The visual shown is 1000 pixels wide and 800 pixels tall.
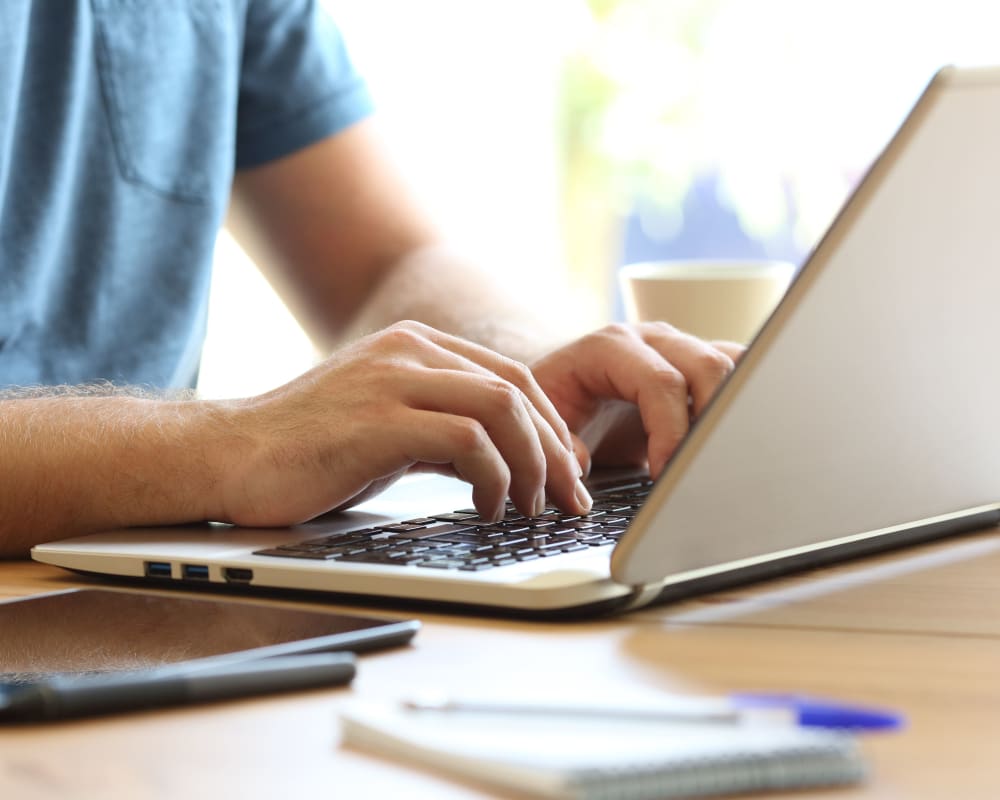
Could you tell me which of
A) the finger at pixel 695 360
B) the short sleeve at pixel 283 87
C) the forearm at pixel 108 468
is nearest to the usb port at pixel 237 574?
the forearm at pixel 108 468

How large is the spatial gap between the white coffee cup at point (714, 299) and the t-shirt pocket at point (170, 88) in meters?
0.54

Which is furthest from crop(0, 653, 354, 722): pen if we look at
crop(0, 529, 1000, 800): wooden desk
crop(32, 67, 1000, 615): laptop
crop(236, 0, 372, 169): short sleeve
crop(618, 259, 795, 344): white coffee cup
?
crop(236, 0, 372, 169): short sleeve

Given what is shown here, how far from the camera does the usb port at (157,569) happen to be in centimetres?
65

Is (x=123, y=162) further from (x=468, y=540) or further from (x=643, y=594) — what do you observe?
(x=643, y=594)

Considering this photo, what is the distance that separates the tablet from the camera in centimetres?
48

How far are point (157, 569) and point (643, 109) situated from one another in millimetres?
3722

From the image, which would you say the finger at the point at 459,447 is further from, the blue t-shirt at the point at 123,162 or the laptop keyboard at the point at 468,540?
the blue t-shirt at the point at 123,162

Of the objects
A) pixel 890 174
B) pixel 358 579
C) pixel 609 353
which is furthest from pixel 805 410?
pixel 609 353

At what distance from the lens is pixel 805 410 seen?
536 millimetres

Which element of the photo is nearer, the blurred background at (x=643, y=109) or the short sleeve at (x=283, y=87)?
the short sleeve at (x=283, y=87)

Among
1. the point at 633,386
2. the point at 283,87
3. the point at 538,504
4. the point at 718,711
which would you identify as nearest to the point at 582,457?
the point at 633,386

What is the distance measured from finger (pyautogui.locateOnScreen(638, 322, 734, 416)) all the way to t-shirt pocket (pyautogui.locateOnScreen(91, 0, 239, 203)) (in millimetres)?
700

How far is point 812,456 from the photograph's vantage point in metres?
0.56

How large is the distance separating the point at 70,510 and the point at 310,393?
0.51 feet
